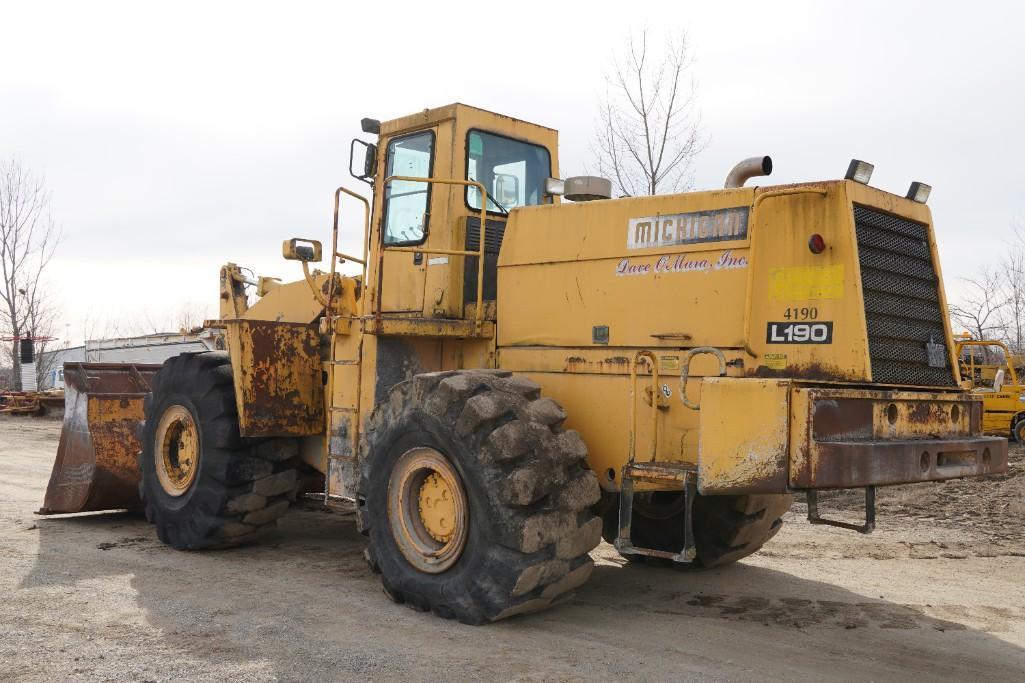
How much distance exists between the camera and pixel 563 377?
641 cm

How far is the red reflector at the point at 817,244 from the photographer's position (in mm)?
5445

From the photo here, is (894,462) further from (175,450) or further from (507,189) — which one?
(175,450)

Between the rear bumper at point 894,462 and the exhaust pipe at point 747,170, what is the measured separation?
68.0 inches

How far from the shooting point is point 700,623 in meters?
6.04

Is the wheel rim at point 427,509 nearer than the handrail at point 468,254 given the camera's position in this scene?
Yes

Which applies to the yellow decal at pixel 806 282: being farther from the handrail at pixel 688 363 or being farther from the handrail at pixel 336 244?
the handrail at pixel 336 244

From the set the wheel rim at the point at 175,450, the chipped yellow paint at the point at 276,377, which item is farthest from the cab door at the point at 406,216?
the wheel rim at the point at 175,450

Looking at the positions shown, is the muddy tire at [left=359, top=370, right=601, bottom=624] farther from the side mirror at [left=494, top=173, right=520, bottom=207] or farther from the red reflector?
the side mirror at [left=494, top=173, right=520, bottom=207]

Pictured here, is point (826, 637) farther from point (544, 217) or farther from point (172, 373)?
point (172, 373)

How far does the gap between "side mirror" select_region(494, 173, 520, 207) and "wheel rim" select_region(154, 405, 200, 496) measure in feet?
10.3

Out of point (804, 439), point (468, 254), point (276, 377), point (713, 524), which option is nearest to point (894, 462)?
point (804, 439)

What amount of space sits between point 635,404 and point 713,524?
1.86 meters

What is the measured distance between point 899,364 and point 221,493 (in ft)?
16.6

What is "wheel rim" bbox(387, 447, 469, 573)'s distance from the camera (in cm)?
588
